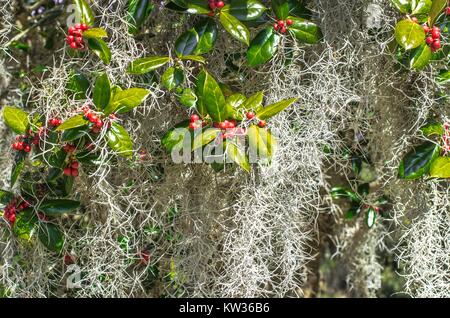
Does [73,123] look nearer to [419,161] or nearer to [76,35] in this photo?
[76,35]

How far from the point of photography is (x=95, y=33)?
1271mm

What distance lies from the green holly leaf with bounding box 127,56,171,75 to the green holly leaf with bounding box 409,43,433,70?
0.60m

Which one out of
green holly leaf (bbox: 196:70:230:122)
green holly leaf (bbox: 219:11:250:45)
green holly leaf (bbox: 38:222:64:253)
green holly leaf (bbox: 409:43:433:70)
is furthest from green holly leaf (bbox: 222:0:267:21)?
green holly leaf (bbox: 38:222:64:253)

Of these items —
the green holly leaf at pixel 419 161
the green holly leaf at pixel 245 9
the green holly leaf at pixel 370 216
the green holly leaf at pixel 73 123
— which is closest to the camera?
the green holly leaf at pixel 73 123

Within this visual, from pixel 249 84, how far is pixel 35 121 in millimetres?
553

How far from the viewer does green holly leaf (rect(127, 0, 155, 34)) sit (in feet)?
4.46

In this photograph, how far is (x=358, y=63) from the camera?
1.46 metres

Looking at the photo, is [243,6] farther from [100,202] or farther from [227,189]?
[100,202]

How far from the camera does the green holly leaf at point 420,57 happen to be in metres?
1.36

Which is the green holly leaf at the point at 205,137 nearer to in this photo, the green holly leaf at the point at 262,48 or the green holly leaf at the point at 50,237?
the green holly leaf at the point at 262,48

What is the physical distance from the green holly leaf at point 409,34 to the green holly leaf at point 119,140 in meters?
0.68

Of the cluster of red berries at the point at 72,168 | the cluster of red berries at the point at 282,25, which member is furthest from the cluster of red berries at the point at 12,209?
the cluster of red berries at the point at 282,25

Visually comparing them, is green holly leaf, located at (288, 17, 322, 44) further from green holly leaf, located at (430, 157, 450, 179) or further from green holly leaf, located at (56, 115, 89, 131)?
green holly leaf, located at (56, 115, 89, 131)
